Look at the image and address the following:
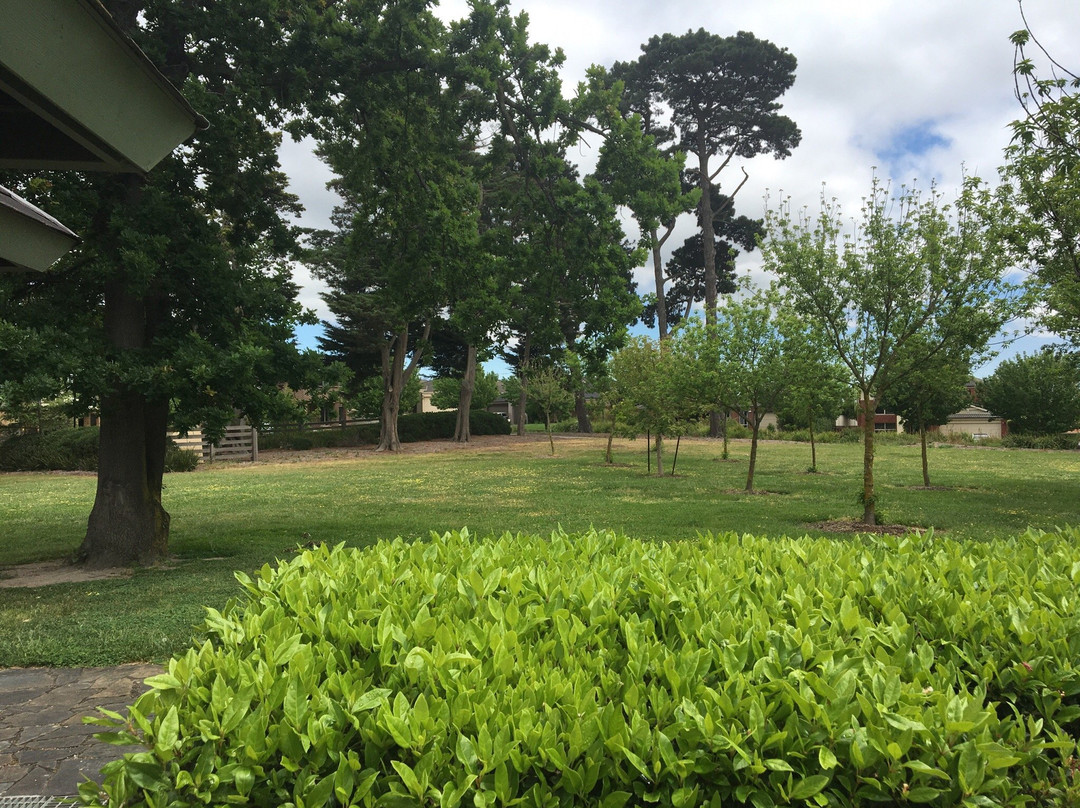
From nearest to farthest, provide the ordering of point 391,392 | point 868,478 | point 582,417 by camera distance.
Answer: point 868,478 < point 391,392 < point 582,417

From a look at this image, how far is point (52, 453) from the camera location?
2331cm

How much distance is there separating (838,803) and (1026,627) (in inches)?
50.3

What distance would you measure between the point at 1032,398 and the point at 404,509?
37.7 metres

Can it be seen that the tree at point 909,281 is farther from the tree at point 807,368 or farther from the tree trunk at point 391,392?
the tree trunk at point 391,392

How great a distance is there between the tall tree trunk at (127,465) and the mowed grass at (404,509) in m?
0.66

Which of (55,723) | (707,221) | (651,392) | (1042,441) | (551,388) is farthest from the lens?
(707,221)

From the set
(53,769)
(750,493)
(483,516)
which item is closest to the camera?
(53,769)

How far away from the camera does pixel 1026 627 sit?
2.54m

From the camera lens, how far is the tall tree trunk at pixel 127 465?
838cm

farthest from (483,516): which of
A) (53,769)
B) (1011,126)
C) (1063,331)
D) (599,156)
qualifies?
(1063,331)

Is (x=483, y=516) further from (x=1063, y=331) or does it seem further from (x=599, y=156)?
(x=1063, y=331)

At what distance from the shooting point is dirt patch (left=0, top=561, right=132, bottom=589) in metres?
8.05

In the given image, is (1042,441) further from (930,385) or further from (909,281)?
(909,281)

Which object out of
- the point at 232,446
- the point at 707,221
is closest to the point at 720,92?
the point at 707,221
